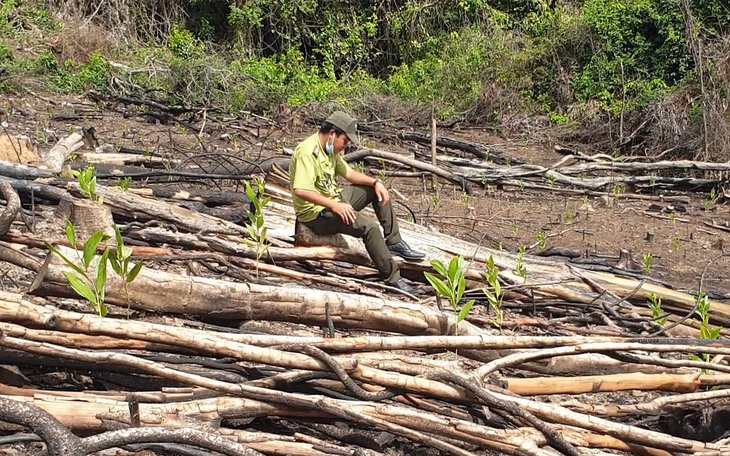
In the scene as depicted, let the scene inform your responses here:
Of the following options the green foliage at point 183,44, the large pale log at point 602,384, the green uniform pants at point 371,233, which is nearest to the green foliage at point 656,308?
the large pale log at point 602,384

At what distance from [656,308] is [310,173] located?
7.93 feet

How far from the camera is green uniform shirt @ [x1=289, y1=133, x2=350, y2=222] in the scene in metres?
5.86

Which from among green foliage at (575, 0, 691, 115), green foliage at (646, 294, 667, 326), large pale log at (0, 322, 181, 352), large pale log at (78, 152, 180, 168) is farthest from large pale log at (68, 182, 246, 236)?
green foliage at (575, 0, 691, 115)

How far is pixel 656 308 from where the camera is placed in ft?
17.6

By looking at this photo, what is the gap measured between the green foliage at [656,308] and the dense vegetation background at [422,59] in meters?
8.15

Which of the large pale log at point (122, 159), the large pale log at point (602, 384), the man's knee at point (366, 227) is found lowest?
the large pale log at point (122, 159)

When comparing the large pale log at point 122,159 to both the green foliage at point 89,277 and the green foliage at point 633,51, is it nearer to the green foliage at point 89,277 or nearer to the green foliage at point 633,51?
the green foliage at point 89,277

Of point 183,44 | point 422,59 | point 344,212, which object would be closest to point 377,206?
point 344,212

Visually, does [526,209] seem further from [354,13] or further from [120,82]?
[354,13]

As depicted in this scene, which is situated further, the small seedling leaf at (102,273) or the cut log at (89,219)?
the cut log at (89,219)

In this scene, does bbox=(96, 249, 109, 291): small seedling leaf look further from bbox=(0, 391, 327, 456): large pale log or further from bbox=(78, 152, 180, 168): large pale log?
bbox=(78, 152, 180, 168): large pale log

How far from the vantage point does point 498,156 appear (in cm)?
1393

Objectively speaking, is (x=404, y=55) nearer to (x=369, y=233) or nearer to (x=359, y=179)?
(x=359, y=179)

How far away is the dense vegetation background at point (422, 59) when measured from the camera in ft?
49.2
